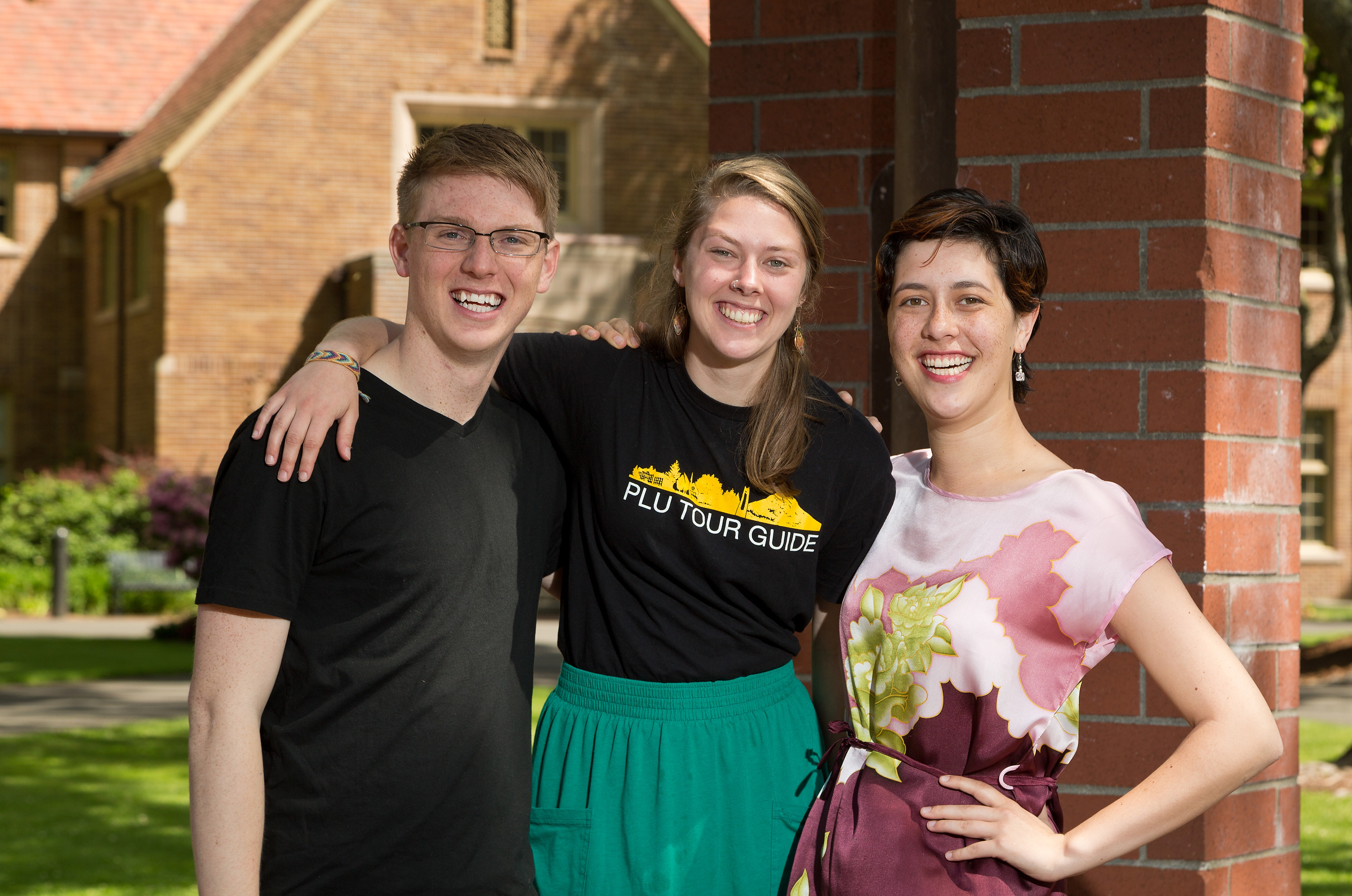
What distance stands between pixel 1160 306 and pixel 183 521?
1545 cm

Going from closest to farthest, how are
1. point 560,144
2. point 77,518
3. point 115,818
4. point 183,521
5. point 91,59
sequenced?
point 115,818 < point 183,521 < point 77,518 < point 560,144 < point 91,59

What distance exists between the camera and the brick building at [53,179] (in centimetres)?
2405

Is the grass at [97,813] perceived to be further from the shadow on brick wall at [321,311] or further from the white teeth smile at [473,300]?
the shadow on brick wall at [321,311]

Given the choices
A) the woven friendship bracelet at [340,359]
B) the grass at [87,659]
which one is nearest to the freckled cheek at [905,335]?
the woven friendship bracelet at [340,359]

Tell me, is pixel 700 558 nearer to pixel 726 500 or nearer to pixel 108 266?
pixel 726 500

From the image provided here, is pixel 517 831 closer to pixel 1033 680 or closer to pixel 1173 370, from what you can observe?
pixel 1033 680

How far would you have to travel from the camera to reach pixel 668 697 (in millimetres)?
2549

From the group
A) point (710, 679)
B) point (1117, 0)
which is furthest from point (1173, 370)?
point (710, 679)

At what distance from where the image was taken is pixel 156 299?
21562 millimetres

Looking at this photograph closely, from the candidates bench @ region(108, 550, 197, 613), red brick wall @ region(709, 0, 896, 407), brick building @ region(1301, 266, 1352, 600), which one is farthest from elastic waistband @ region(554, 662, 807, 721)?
brick building @ region(1301, 266, 1352, 600)

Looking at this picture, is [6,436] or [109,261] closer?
[109,261]

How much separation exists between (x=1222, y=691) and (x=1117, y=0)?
1572 millimetres

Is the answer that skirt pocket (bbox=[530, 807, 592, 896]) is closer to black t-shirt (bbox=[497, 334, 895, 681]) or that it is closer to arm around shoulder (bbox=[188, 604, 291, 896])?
black t-shirt (bbox=[497, 334, 895, 681])

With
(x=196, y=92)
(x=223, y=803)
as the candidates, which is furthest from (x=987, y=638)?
(x=196, y=92)
